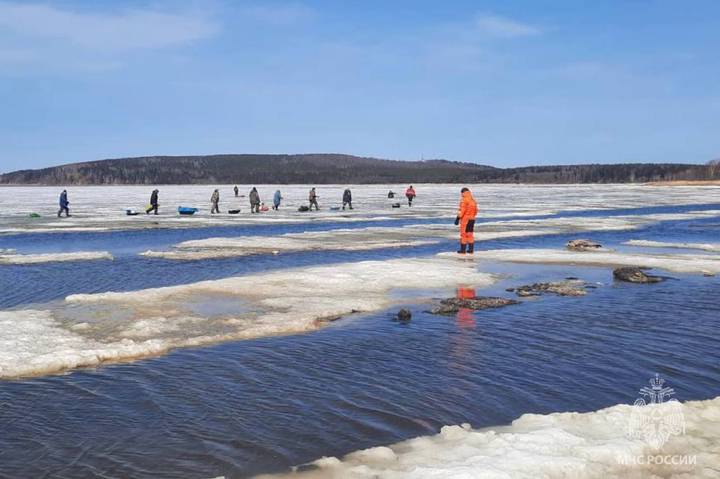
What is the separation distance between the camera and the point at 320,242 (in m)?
26.1

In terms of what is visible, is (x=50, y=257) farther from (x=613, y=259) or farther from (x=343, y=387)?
(x=613, y=259)

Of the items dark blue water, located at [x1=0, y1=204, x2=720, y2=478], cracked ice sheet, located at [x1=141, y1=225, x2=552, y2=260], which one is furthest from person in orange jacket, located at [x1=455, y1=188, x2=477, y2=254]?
dark blue water, located at [x1=0, y1=204, x2=720, y2=478]

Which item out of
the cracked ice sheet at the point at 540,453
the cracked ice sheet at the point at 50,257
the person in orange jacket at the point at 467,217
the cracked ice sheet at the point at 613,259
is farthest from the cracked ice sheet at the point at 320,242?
the cracked ice sheet at the point at 540,453

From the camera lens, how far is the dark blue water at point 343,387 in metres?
6.55

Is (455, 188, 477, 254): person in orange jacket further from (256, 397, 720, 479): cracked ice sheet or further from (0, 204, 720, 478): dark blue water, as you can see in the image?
(256, 397, 720, 479): cracked ice sheet

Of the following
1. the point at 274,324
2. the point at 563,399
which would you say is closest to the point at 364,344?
the point at 274,324

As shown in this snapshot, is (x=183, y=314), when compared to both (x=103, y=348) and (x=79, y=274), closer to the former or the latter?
(x=103, y=348)

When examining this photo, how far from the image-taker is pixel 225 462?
624 cm

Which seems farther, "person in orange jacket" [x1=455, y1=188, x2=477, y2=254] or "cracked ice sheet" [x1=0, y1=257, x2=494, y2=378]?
"person in orange jacket" [x1=455, y1=188, x2=477, y2=254]

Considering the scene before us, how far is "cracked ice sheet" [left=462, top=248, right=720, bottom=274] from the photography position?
59.6 feet

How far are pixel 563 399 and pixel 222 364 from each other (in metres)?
4.38

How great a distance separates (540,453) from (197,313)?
7.81 metres

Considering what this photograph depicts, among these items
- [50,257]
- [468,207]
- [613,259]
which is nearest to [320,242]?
[468,207]

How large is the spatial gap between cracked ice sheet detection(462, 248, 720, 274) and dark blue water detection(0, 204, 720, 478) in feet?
16.5
